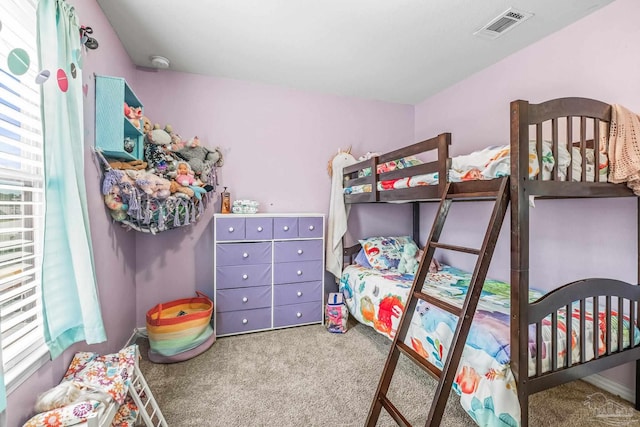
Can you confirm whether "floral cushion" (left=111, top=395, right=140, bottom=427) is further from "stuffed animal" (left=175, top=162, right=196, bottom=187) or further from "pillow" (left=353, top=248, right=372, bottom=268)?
"pillow" (left=353, top=248, right=372, bottom=268)

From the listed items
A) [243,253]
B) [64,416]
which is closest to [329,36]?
[243,253]

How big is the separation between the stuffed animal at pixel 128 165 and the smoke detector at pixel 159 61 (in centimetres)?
101

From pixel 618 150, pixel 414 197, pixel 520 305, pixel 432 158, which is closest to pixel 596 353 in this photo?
pixel 520 305

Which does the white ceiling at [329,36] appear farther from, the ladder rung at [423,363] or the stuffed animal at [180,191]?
the ladder rung at [423,363]

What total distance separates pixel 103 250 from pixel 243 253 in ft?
3.46

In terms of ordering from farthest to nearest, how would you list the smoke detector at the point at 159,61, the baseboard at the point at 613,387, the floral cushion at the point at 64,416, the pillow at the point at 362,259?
the pillow at the point at 362,259 < the smoke detector at the point at 159,61 < the baseboard at the point at 613,387 < the floral cushion at the point at 64,416

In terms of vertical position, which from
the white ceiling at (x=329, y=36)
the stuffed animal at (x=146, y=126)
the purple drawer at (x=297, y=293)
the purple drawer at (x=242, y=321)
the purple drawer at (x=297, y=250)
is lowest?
the purple drawer at (x=242, y=321)

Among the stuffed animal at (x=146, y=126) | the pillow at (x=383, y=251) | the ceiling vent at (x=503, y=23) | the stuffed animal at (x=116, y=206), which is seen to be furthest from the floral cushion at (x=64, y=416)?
the ceiling vent at (x=503, y=23)

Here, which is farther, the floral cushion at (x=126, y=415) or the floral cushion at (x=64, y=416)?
the floral cushion at (x=126, y=415)

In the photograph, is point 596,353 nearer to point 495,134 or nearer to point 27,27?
point 495,134

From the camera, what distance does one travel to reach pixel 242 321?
2.68 meters

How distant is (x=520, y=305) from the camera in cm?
128

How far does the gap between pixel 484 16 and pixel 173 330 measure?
321 centimetres

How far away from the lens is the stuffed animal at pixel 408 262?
2839mm
